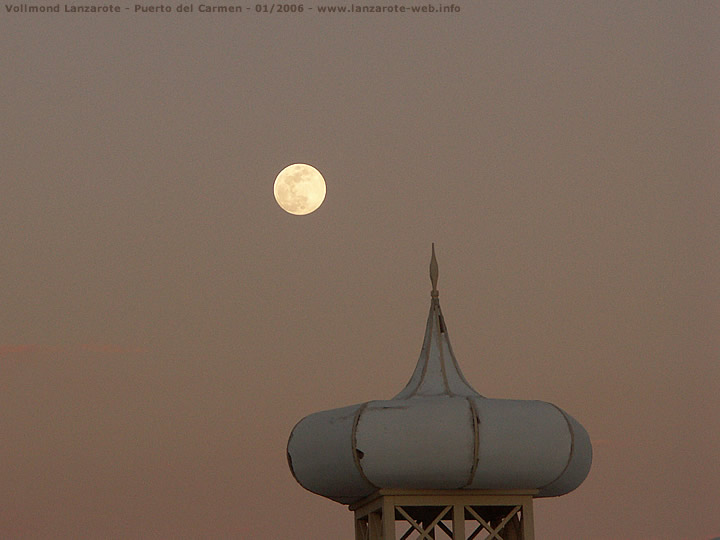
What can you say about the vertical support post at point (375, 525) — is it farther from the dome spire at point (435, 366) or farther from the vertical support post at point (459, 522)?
the dome spire at point (435, 366)

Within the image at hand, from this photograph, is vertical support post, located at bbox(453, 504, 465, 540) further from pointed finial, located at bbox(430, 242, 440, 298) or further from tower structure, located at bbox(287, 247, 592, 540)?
pointed finial, located at bbox(430, 242, 440, 298)

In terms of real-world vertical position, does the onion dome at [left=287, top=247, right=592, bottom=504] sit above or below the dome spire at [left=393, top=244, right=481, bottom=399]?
below

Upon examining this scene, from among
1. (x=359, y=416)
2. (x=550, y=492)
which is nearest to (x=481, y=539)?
(x=550, y=492)

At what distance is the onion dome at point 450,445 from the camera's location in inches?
1091

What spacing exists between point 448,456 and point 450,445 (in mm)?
182

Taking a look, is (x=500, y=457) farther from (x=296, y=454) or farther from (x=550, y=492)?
(x=296, y=454)

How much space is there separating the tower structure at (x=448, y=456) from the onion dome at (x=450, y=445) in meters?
0.02

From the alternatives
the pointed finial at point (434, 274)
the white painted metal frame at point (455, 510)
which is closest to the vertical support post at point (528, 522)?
the white painted metal frame at point (455, 510)

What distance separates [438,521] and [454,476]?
103cm

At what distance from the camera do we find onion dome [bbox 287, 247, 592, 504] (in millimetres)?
27703

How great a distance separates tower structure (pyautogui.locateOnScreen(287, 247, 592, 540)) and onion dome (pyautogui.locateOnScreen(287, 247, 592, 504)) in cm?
2

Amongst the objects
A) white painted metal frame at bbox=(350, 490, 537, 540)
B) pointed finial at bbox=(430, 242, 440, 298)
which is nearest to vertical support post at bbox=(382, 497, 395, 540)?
white painted metal frame at bbox=(350, 490, 537, 540)

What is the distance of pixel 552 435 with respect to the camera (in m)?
28.2

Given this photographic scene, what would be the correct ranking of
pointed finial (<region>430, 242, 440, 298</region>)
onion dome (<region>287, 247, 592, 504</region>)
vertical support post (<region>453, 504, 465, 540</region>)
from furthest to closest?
pointed finial (<region>430, 242, 440, 298</region>) < vertical support post (<region>453, 504, 465, 540</region>) < onion dome (<region>287, 247, 592, 504</region>)
